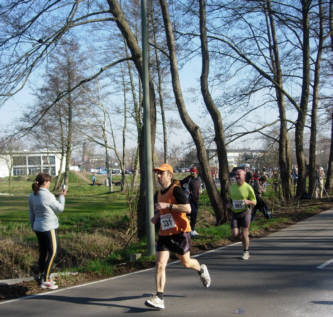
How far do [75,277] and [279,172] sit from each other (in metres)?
17.2

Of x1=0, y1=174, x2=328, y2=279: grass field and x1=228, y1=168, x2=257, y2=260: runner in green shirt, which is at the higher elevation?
x1=228, y1=168, x2=257, y2=260: runner in green shirt

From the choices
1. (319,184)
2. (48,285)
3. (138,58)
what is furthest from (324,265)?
(319,184)

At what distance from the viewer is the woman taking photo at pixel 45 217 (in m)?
6.80

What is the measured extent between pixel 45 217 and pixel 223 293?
289cm

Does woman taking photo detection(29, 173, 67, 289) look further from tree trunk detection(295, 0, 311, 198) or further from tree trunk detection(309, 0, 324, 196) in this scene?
tree trunk detection(309, 0, 324, 196)

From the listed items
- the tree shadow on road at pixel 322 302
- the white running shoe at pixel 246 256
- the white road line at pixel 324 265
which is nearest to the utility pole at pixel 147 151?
the white running shoe at pixel 246 256

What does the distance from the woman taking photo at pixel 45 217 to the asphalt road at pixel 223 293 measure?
440mm

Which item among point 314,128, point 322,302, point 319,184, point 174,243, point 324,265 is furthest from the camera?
point 319,184

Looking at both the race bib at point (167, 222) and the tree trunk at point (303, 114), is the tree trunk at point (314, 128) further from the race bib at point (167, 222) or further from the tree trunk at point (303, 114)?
the race bib at point (167, 222)

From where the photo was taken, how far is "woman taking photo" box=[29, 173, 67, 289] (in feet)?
22.3

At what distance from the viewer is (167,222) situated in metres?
5.75

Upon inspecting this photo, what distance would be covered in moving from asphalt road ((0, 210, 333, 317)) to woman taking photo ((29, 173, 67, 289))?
1.44 feet

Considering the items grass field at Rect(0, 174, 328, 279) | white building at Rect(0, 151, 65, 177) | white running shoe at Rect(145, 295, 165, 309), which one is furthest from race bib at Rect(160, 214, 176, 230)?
white building at Rect(0, 151, 65, 177)

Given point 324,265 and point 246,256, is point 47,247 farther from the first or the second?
point 324,265
